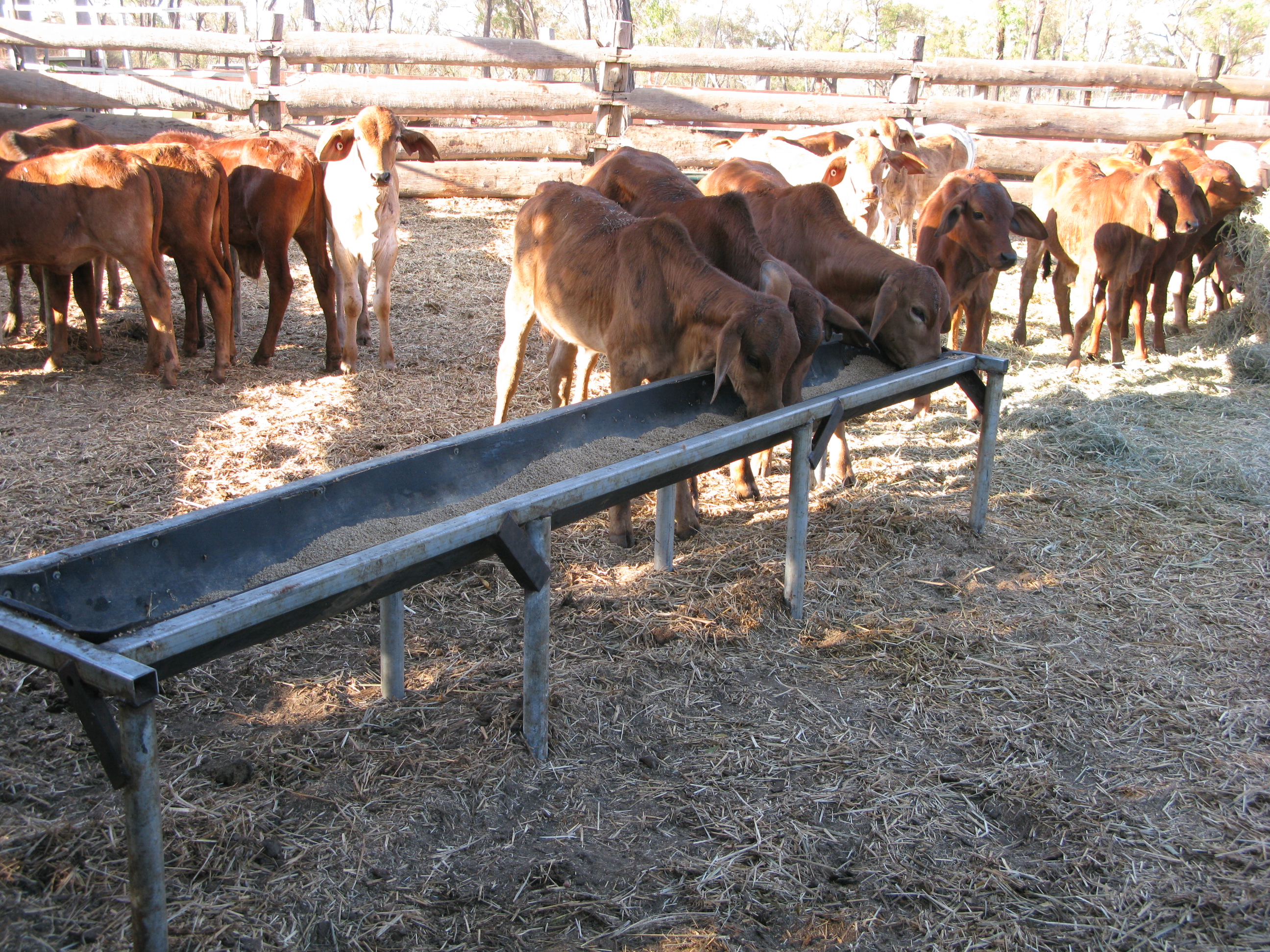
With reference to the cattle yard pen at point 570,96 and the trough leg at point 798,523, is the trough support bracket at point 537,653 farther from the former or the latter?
the cattle yard pen at point 570,96

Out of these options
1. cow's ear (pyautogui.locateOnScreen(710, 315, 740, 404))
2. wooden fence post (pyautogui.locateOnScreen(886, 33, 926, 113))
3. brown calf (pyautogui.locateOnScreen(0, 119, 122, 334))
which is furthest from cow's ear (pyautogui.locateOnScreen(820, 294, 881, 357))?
wooden fence post (pyautogui.locateOnScreen(886, 33, 926, 113))

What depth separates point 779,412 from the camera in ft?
13.9

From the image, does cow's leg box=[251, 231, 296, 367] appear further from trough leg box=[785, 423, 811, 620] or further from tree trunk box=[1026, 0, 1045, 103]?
tree trunk box=[1026, 0, 1045, 103]

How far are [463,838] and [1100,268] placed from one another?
892 centimetres

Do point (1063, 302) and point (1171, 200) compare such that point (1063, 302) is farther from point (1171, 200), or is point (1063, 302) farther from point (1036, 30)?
point (1036, 30)

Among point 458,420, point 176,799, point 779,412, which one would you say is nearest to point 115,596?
point 176,799

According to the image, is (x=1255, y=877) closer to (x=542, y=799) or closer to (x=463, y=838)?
(x=542, y=799)

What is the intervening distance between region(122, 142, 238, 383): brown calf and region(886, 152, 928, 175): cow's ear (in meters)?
6.30

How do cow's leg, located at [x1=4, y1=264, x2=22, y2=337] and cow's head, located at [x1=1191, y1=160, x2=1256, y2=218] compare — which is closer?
cow's leg, located at [x1=4, y1=264, x2=22, y2=337]

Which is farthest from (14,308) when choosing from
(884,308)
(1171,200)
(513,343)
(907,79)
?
(907,79)

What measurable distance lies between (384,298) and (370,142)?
1.24 metres

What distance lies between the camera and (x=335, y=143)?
26.4 feet

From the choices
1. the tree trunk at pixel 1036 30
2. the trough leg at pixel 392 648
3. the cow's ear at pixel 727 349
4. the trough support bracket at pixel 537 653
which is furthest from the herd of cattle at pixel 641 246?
the tree trunk at pixel 1036 30

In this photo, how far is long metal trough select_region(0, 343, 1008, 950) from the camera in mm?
2227
